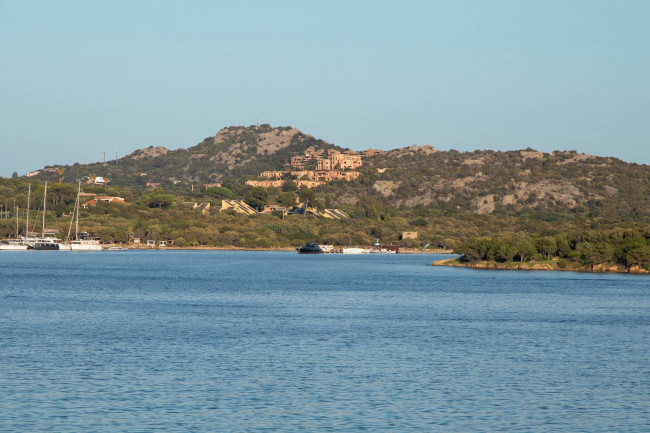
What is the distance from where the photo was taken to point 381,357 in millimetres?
34375

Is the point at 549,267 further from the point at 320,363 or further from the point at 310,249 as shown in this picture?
the point at 310,249

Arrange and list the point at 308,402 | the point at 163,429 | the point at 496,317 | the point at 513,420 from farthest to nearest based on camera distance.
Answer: the point at 496,317
the point at 308,402
the point at 513,420
the point at 163,429

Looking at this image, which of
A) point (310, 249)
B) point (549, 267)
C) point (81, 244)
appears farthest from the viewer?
point (310, 249)

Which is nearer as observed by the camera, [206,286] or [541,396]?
[541,396]

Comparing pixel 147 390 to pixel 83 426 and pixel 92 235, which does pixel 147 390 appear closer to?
pixel 83 426

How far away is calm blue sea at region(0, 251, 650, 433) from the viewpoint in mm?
23656

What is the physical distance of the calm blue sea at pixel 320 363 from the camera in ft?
77.6

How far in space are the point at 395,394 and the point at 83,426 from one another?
32.2ft

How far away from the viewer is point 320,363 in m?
32.5

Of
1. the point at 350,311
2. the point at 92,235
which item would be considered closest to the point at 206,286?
the point at 350,311

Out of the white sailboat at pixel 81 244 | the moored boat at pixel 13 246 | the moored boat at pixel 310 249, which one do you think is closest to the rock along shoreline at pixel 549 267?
the moored boat at pixel 310 249

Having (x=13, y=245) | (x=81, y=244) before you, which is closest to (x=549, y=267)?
(x=81, y=244)

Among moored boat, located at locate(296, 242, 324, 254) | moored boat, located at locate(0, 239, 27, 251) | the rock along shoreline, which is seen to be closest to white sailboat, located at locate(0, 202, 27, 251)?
moored boat, located at locate(0, 239, 27, 251)

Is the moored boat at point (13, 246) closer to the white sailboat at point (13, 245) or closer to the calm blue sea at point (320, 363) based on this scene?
the white sailboat at point (13, 245)
